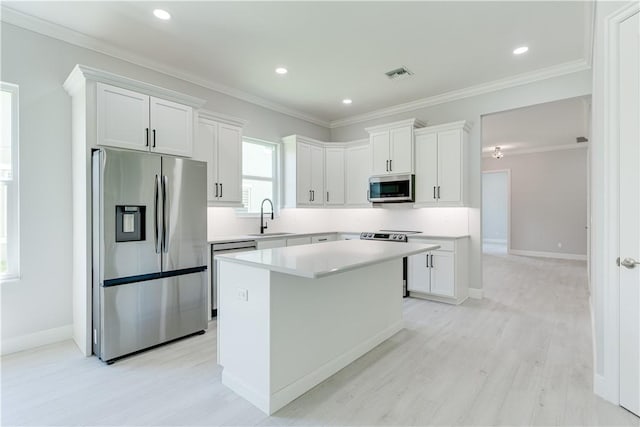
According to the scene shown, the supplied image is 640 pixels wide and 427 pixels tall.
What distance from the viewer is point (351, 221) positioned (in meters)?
5.94

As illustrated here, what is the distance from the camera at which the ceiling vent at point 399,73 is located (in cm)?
390

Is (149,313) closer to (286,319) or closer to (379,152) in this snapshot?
(286,319)

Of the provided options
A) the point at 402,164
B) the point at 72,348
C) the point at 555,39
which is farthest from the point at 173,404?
the point at 555,39

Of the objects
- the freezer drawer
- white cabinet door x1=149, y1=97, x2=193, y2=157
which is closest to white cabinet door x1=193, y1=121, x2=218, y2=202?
white cabinet door x1=149, y1=97, x2=193, y2=157

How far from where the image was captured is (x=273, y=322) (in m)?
1.99

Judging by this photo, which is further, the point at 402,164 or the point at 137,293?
the point at 402,164

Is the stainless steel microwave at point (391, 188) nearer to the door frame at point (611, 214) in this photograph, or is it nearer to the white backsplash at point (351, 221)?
the white backsplash at point (351, 221)

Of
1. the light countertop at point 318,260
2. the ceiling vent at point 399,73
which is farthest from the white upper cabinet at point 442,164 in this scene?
the light countertop at point 318,260

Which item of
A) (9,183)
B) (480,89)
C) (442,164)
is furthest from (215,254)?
(480,89)

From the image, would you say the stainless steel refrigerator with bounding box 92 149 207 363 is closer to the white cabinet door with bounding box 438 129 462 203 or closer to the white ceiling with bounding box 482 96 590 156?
the white cabinet door with bounding box 438 129 462 203

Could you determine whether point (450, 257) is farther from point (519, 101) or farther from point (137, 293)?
point (137, 293)

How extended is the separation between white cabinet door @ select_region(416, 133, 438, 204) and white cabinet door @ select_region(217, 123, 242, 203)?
2600mm

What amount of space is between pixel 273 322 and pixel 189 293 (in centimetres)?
156

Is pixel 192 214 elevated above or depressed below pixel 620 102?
below
